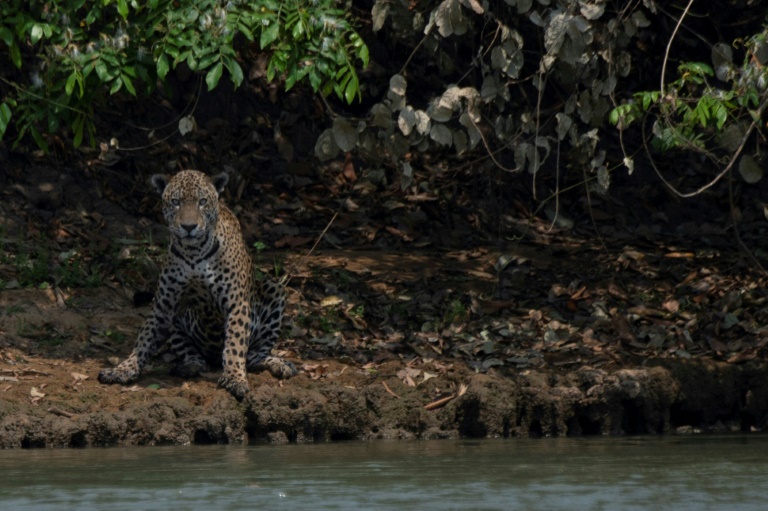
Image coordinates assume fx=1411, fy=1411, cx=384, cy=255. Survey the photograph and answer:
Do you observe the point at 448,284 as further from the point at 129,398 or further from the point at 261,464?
the point at 261,464

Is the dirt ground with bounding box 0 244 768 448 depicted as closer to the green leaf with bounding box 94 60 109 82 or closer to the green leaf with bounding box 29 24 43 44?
the green leaf with bounding box 94 60 109 82

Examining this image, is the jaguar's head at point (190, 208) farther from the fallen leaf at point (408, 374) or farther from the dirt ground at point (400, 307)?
the fallen leaf at point (408, 374)

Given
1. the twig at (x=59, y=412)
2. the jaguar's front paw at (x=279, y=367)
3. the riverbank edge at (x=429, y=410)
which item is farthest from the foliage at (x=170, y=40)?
the twig at (x=59, y=412)

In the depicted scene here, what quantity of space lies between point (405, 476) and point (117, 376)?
120 inches

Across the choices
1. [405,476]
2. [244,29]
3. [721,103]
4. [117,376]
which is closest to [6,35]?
[244,29]

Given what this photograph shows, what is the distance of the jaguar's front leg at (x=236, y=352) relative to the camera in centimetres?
901

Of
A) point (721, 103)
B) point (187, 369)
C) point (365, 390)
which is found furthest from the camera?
point (187, 369)

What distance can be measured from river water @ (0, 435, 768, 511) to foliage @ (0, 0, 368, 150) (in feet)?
9.04

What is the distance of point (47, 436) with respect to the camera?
8445mm

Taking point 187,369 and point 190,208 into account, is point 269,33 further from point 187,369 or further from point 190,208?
→ point 187,369

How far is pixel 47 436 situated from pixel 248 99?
6.37 metres

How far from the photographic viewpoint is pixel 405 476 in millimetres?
7016

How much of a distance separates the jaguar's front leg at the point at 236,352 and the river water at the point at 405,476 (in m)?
0.64

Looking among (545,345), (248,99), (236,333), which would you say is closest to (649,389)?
(545,345)
